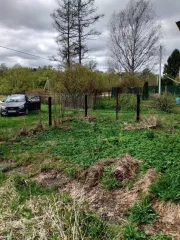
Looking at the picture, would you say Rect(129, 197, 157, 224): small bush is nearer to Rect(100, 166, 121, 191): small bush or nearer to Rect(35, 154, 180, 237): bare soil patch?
Rect(35, 154, 180, 237): bare soil patch

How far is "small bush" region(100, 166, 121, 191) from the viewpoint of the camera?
14.9 feet

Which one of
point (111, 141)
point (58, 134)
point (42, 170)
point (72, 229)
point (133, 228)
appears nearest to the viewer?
point (72, 229)

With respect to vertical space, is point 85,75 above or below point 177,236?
above

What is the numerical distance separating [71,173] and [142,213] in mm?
2016

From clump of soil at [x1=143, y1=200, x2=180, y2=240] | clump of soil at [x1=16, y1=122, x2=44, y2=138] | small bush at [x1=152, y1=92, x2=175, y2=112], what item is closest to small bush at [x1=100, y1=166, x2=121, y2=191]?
clump of soil at [x1=143, y1=200, x2=180, y2=240]

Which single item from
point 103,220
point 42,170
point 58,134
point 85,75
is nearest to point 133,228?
point 103,220

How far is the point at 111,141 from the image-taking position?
7.12 metres

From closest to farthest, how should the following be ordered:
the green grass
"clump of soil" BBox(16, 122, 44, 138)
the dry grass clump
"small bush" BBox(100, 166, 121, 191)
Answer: the dry grass clump < the green grass < "small bush" BBox(100, 166, 121, 191) < "clump of soil" BBox(16, 122, 44, 138)

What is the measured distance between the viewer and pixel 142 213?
3.55m

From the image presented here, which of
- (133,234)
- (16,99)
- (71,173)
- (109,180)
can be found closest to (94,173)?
(109,180)

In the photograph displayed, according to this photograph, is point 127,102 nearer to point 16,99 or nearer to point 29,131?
point 16,99

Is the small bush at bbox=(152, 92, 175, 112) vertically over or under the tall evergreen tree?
under

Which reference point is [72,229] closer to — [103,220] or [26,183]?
[103,220]

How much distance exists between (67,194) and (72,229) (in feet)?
4.62
